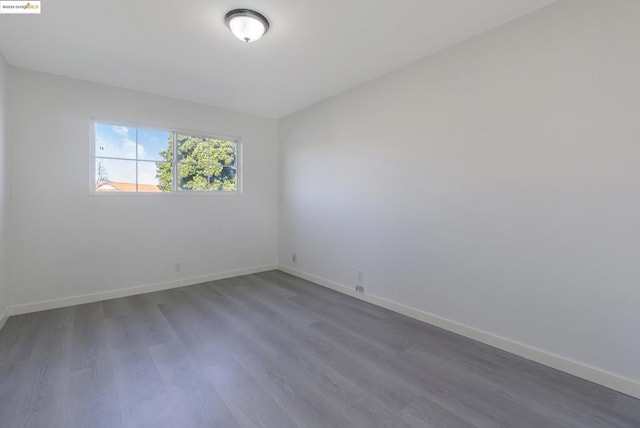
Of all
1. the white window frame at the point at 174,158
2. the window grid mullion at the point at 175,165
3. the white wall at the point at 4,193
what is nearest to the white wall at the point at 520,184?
the white window frame at the point at 174,158

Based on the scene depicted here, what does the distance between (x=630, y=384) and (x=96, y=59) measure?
4.93 metres

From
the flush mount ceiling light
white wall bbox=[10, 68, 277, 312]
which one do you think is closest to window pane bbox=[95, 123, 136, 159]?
white wall bbox=[10, 68, 277, 312]

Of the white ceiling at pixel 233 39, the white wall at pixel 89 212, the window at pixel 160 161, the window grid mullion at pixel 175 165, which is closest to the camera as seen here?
the white ceiling at pixel 233 39

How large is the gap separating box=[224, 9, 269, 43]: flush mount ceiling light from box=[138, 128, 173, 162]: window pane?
2.17 m

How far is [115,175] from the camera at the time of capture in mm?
3506

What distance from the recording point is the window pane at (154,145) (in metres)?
3.68

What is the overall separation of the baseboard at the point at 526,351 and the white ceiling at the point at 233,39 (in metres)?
2.51

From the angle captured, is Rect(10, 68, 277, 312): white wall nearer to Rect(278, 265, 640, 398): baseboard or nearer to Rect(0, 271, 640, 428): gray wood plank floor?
Rect(0, 271, 640, 428): gray wood plank floor

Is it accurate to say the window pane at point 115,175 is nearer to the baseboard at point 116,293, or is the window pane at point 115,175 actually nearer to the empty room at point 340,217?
the empty room at point 340,217

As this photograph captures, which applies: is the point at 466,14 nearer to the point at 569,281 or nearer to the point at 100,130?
the point at 569,281

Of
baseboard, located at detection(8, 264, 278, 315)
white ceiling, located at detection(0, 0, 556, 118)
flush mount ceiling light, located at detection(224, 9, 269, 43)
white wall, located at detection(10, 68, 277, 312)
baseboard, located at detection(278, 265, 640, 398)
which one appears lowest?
baseboard, located at detection(278, 265, 640, 398)

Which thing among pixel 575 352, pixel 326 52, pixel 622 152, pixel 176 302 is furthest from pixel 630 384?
pixel 176 302

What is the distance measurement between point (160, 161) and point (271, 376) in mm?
3194

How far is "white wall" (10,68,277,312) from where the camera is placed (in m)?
2.98
